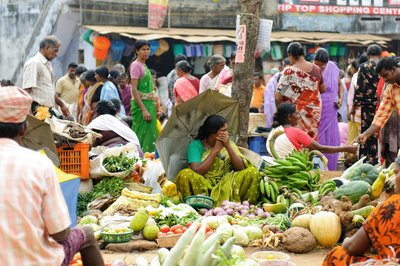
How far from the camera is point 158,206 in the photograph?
7.75 metres

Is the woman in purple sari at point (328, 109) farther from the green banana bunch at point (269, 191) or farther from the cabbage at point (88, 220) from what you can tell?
the cabbage at point (88, 220)

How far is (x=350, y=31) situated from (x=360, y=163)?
14.3 metres

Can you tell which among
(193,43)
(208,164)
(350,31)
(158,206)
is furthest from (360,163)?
(350,31)

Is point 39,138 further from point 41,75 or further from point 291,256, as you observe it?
point 291,256

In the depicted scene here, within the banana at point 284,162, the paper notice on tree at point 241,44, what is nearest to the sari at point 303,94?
the paper notice on tree at point 241,44

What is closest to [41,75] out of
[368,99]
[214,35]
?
[368,99]

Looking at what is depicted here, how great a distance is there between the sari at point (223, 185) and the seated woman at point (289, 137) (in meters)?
0.67

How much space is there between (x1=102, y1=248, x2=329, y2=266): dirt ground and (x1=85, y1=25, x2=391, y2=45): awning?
38.6 feet

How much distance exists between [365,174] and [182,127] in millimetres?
2055

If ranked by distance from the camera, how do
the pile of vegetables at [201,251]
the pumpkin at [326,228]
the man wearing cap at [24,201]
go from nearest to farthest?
the man wearing cap at [24,201] → the pile of vegetables at [201,251] → the pumpkin at [326,228]

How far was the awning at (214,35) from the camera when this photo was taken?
60.3 feet

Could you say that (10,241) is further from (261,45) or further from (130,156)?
(261,45)

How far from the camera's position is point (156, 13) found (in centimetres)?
1941

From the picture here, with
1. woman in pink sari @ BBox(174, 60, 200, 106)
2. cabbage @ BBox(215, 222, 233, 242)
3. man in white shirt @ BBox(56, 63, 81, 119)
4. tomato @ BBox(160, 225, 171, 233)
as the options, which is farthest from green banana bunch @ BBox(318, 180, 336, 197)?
man in white shirt @ BBox(56, 63, 81, 119)
